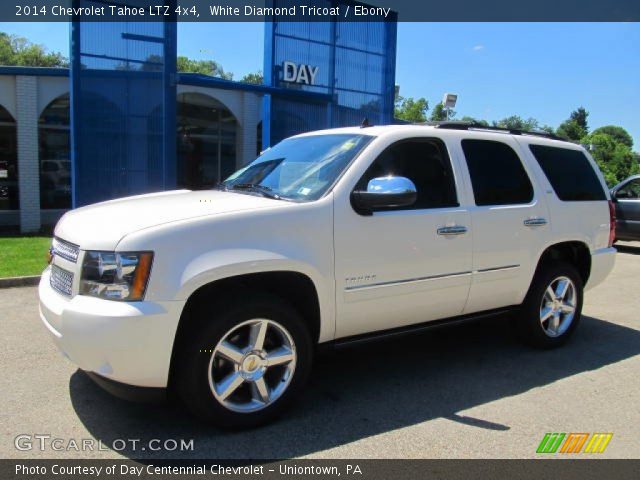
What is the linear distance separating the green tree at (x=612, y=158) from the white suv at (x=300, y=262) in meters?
32.4

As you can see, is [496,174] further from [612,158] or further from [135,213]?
A: [612,158]

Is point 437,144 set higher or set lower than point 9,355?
higher

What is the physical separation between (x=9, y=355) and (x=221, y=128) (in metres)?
13.2

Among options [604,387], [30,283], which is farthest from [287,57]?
[604,387]

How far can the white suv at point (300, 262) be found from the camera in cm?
306

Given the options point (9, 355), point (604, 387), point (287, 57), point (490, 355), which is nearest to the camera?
point (604, 387)

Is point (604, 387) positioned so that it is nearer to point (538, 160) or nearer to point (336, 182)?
point (538, 160)

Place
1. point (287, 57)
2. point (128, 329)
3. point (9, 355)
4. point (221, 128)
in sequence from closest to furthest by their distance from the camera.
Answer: point (128, 329)
point (9, 355)
point (287, 57)
point (221, 128)

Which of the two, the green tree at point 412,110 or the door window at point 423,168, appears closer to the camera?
the door window at point 423,168

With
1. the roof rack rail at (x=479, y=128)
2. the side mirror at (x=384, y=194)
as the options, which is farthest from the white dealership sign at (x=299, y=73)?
the side mirror at (x=384, y=194)

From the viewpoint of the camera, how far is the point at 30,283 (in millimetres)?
7309


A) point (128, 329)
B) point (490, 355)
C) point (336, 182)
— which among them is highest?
point (336, 182)

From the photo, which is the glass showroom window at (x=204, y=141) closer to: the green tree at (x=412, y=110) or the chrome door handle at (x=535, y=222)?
the chrome door handle at (x=535, y=222)

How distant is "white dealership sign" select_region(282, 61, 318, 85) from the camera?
40.7ft
